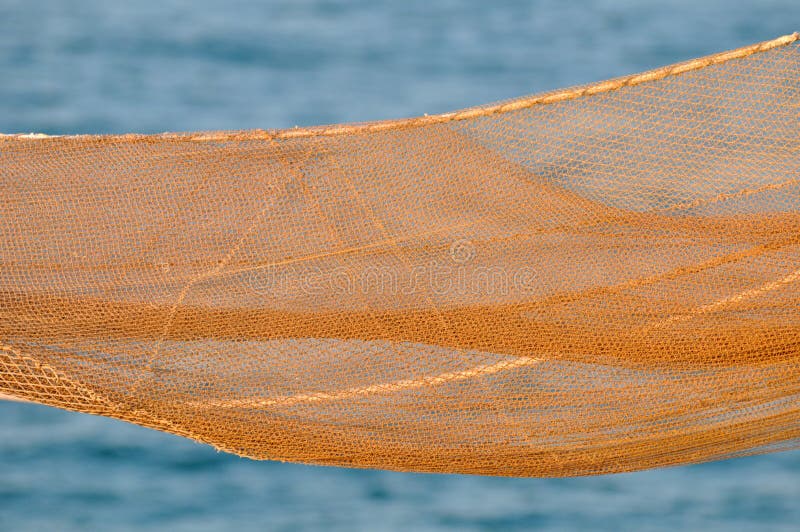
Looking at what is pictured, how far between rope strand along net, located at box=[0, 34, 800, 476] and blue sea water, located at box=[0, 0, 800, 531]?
397 cm

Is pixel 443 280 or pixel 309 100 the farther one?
pixel 309 100

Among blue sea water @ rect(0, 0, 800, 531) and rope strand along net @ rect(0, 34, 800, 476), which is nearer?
rope strand along net @ rect(0, 34, 800, 476)

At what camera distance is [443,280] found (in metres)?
2.88

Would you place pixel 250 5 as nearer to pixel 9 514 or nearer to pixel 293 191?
pixel 9 514

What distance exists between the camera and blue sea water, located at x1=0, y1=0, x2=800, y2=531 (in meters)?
6.89

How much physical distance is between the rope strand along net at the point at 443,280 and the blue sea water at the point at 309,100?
13.0 ft

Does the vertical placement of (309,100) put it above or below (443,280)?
above

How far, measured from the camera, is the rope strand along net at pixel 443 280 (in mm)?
2699

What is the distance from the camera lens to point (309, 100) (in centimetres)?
1141

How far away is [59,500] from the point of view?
714 cm

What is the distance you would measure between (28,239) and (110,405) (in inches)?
19.1

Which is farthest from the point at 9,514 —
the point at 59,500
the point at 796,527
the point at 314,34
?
the point at 314,34

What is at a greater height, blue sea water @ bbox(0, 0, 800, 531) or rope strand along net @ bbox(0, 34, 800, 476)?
blue sea water @ bbox(0, 0, 800, 531)

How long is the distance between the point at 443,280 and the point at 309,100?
8.74 m
